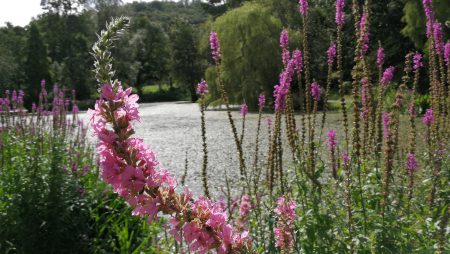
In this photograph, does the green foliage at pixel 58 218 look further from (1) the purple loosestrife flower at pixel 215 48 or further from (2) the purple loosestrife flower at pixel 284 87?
(1) the purple loosestrife flower at pixel 215 48

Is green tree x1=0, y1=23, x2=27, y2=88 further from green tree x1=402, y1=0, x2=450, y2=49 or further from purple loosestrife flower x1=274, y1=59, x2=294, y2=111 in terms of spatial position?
purple loosestrife flower x1=274, y1=59, x2=294, y2=111

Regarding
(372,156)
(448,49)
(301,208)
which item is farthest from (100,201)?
(448,49)

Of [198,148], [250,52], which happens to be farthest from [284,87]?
[250,52]

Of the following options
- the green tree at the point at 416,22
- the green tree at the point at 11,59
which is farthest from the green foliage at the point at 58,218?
the green tree at the point at 11,59

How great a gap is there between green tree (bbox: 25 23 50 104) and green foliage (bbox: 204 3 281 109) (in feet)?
75.4

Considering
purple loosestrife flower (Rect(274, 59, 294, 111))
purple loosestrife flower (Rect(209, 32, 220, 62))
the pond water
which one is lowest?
the pond water

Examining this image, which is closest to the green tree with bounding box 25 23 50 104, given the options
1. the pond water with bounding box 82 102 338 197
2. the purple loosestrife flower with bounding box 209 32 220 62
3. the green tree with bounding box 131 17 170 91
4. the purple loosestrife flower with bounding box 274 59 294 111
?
the green tree with bounding box 131 17 170 91

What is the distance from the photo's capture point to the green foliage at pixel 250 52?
21547mm

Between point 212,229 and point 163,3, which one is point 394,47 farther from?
point 163,3

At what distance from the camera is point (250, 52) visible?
2169 centimetres

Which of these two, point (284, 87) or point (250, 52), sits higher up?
point (250, 52)

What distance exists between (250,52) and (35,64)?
999 inches

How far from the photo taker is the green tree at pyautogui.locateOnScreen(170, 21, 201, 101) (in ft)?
140

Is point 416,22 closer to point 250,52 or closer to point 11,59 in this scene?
point 250,52
